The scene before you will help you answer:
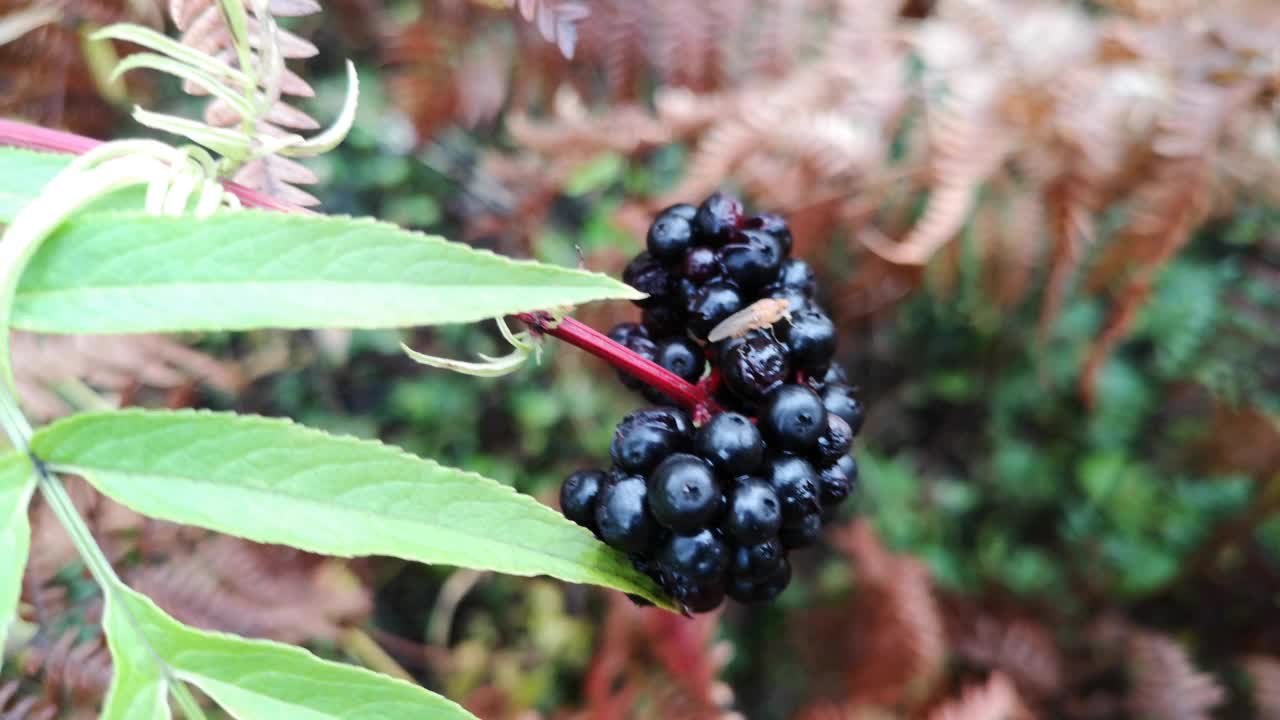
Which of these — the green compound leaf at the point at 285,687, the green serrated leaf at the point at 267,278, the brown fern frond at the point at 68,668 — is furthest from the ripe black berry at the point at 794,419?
the brown fern frond at the point at 68,668

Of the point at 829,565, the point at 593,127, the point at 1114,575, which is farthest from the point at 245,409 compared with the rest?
the point at 1114,575

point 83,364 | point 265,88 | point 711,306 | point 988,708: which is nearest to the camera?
point 711,306

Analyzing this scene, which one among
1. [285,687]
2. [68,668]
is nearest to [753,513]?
[285,687]

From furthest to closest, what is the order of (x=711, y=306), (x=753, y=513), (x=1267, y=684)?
(x=1267, y=684) < (x=711, y=306) < (x=753, y=513)

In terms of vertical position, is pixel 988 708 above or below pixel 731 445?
below

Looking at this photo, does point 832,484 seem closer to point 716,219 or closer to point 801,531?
point 801,531

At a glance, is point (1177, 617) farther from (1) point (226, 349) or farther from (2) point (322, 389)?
(1) point (226, 349)

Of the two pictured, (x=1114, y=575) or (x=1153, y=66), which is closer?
(x=1153, y=66)
